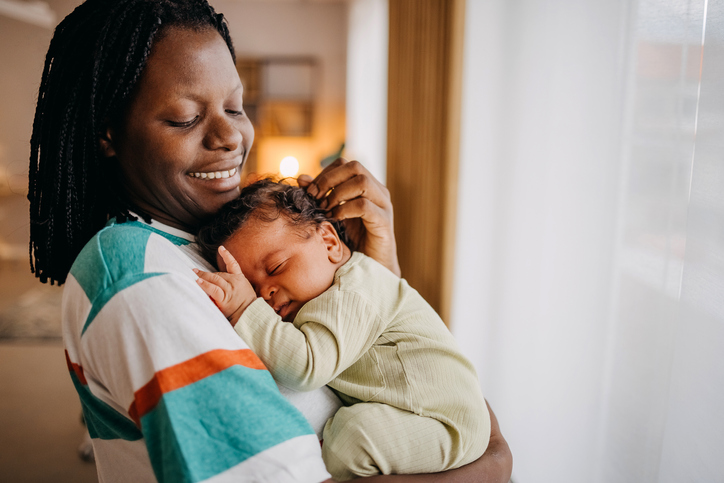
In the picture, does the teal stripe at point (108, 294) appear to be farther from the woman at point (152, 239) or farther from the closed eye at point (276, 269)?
the closed eye at point (276, 269)

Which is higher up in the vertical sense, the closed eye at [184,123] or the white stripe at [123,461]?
the closed eye at [184,123]

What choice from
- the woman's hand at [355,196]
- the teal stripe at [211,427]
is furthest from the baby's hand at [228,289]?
the woman's hand at [355,196]

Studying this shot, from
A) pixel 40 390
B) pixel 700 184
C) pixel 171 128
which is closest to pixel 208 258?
pixel 171 128

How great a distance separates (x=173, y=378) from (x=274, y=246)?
1.50ft

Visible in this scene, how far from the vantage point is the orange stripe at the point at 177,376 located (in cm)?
60

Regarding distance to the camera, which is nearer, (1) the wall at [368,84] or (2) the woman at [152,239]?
(2) the woman at [152,239]

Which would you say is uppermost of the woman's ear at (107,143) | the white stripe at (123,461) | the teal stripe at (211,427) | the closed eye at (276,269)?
the woman's ear at (107,143)

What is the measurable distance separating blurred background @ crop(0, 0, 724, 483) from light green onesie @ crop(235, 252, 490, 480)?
1.43 ft

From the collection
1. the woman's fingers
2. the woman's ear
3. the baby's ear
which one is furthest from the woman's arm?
the woman's ear

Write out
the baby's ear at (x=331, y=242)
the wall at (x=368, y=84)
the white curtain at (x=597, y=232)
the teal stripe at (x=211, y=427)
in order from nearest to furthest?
the teal stripe at (x=211, y=427) < the white curtain at (x=597, y=232) < the baby's ear at (x=331, y=242) < the wall at (x=368, y=84)

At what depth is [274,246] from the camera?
1024 millimetres

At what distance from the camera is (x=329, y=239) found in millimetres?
1131

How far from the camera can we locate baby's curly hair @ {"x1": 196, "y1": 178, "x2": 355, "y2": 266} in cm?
98

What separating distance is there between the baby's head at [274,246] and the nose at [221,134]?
150mm
